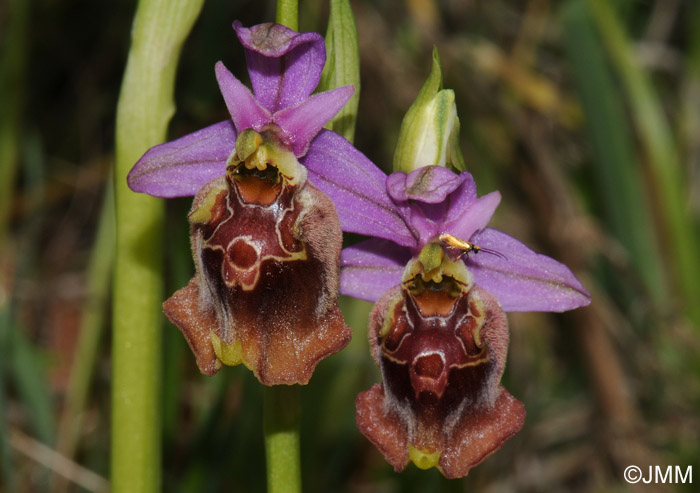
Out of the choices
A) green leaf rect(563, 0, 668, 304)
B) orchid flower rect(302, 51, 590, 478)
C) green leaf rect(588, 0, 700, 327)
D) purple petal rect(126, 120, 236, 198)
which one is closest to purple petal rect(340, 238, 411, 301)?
orchid flower rect(302, 51, 590, 478)

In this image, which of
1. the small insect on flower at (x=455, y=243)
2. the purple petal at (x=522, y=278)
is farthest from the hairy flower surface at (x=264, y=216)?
the purple petal at (x=522, y=278)

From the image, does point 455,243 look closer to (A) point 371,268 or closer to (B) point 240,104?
(A) point 371,268

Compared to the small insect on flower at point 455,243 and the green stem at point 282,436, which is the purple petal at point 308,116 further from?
the green stem at point 282,436

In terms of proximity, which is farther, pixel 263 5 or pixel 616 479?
pixel 263 5

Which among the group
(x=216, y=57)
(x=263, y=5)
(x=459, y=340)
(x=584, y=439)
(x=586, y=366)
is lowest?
(x=584, y=439)

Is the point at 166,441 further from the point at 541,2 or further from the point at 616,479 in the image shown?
the point at 541,2

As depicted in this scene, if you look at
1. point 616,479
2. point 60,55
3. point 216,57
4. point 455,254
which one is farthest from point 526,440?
point 60,55

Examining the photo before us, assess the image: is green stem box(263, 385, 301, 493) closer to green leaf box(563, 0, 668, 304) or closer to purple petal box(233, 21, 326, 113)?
purple petal box(233, 21, 326, 113)
